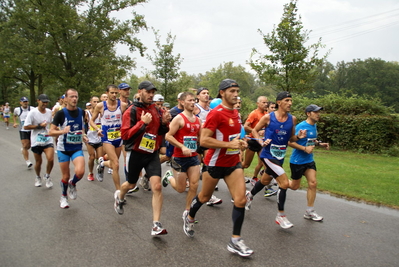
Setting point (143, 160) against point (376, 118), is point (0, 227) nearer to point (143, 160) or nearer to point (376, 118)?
point (143, 160)

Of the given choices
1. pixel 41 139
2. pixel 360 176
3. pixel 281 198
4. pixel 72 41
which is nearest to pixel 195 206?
pixel 281 198

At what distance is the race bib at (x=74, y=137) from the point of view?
5961mm

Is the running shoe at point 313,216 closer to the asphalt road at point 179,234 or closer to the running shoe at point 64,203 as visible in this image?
the asphalt road at point 179,234

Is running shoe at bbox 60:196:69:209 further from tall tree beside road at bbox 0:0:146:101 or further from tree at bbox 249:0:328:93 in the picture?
tall tree beside road at bbox 0:0:146:101

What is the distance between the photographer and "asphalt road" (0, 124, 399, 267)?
12.8ft

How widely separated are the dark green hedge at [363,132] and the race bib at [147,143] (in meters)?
11.6

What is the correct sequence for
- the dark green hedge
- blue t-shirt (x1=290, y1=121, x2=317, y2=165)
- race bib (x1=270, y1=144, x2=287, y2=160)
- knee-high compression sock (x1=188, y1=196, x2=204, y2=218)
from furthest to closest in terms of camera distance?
the dark green hedge < blue t-shirt (x1=290, y1=121, x2=317, y2=165) < race bib (x1=270, y1=144, x2=287, y2=160) < knee-high compression sock (x1=188, y1=196, x2=204, y2=218)

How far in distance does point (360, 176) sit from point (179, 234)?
635 cm

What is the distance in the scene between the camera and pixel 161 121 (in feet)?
16.3

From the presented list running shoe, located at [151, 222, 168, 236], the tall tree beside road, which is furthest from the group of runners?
the tall tree beside road

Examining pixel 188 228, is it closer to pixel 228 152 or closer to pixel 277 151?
pixel 228 152

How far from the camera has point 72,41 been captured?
2772cm

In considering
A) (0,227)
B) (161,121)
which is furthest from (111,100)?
(0,227)

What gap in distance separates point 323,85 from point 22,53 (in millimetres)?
58359
